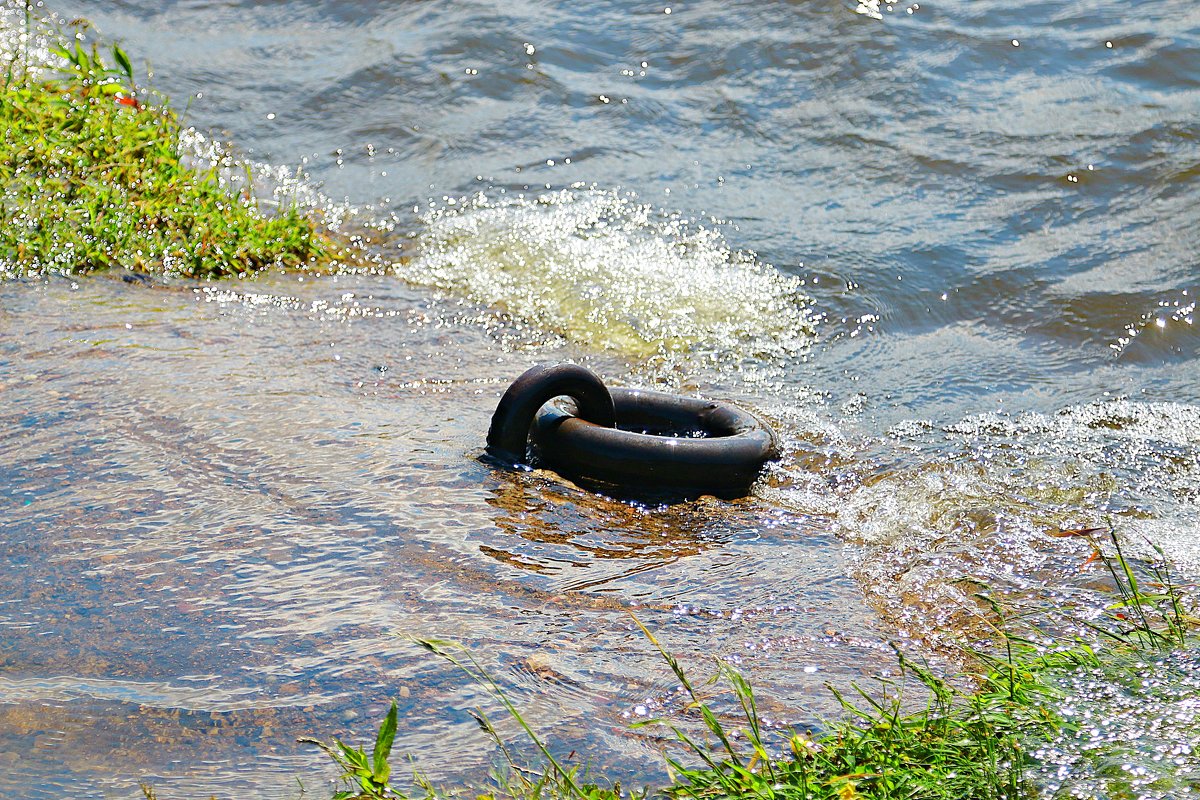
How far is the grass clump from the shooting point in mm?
6410

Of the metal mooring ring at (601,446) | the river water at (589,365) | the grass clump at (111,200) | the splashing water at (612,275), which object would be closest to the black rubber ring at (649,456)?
the metal mooring ring at (601,446)

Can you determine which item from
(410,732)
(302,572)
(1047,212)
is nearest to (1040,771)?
(410,732)

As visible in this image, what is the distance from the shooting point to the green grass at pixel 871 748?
2525 mm

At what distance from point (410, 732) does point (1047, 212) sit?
650 cm

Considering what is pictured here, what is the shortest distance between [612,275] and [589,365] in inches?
50.4

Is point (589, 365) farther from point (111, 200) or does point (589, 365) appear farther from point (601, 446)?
point (111, 200)

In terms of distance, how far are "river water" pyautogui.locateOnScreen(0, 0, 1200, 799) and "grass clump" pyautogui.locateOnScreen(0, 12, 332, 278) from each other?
333mm

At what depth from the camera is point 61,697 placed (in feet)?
9.52

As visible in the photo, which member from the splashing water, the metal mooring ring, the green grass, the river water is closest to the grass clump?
the river water

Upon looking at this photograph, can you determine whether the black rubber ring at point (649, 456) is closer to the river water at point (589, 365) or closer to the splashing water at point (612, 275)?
the river water at point (589, 365)

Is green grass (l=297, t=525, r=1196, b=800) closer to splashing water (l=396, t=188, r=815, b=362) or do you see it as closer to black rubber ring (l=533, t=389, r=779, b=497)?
black rubber ring (l=533, t=389, r=779, b=497)

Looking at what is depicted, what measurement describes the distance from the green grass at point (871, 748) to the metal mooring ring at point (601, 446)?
1.64m

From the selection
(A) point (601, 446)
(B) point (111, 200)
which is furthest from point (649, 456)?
(B) point (111, 200)

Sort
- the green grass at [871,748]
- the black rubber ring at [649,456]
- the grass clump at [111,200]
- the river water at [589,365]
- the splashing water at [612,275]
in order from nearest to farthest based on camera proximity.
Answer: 1. the green grass at [871,748]
2. the river water at [589,365]
3. the black rubber ring at [649,456]
4. the grass clump at [111,200]
5. the splashing water at [612,275]
